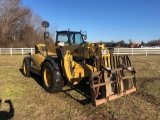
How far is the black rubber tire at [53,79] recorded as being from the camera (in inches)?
224

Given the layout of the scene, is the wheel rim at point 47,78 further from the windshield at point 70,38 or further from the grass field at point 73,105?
the windshield at point 70,38

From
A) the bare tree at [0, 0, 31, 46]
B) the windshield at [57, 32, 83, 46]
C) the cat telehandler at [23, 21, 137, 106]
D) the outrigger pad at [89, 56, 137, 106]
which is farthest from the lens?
the bare tree at [0, 0, 31, 46]

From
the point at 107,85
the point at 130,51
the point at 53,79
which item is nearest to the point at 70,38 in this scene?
the point at 53,79

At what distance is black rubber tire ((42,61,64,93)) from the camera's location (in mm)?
5688

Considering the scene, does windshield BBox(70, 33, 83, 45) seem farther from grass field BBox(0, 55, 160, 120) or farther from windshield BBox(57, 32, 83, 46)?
grass field BBox(0, 55, 160, 120)

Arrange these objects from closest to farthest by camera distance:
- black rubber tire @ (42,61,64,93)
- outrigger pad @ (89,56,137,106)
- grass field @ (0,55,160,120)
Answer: grass field @ (0,55,160,120)
outrigger pad @ (89,56,137,106)
black rubber tire @ (42,61,64,93)

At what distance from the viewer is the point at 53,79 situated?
5.70 meters

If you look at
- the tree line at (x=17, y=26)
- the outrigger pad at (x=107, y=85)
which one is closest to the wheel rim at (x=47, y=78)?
the outrigger pad at (x=107, y=85)

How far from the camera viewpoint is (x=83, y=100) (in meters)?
5.38

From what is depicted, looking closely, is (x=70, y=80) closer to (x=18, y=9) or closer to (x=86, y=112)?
(x=86, y=112)

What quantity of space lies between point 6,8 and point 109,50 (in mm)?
31195

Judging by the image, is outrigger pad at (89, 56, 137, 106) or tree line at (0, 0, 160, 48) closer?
outrigger pad at (89, 56, 137, 106)

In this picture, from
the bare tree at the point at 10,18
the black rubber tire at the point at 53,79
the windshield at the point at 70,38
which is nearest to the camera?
the black rubber tire at the point at 53,79

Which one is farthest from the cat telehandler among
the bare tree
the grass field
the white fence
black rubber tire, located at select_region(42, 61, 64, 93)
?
the bare tree
